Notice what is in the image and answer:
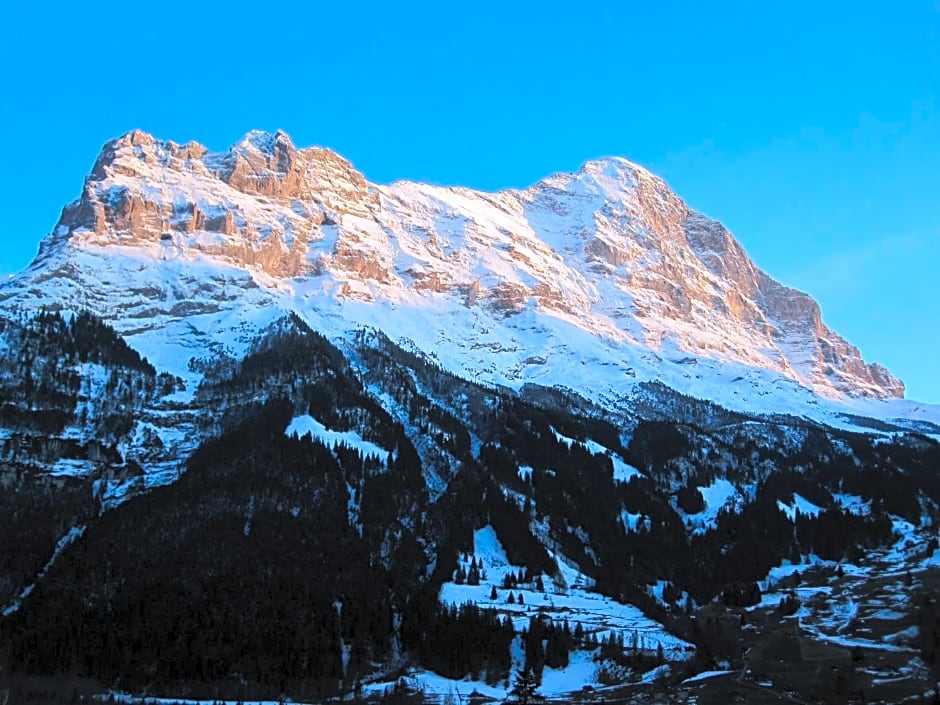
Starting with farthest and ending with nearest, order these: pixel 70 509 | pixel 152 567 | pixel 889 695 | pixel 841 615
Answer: pixel 70 509
pixel 841 615
pixel 152 567
pixel 889 695

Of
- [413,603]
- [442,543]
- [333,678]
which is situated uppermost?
[442,543]

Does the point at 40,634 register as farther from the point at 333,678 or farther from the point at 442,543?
the point at 442,543

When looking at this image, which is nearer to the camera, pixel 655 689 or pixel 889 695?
pixel 889 695

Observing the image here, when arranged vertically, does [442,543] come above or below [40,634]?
above

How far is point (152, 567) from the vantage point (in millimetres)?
157875

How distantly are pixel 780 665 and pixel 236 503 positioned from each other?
9357cm

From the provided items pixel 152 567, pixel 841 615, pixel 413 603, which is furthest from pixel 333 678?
pixel 841 615

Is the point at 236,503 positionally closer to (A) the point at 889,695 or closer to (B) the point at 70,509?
(B) the point at 70,509

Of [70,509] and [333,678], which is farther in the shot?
[70,509]

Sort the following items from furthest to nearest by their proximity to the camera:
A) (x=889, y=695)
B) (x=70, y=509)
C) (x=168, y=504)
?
(x=70, y=509) → (x=168, y=504) → (x=889, y=695)

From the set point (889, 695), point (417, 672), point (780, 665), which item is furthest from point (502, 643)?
point (889, 695)

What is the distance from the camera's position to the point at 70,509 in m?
192

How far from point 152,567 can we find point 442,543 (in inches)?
2186

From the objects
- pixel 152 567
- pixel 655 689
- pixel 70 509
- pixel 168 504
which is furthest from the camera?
pixel 70 509
